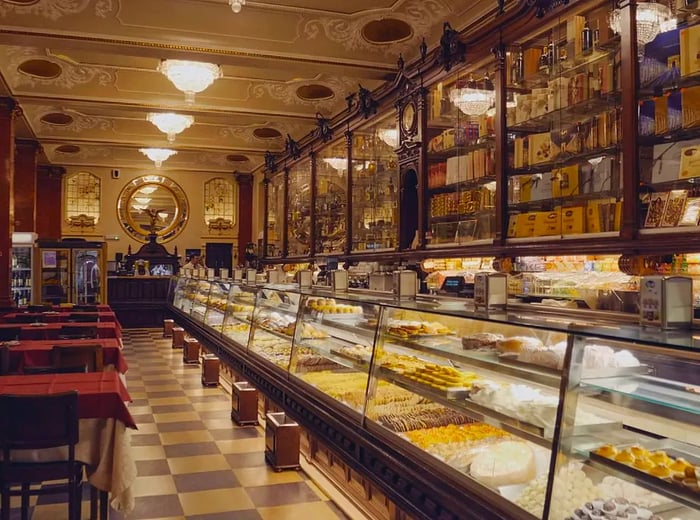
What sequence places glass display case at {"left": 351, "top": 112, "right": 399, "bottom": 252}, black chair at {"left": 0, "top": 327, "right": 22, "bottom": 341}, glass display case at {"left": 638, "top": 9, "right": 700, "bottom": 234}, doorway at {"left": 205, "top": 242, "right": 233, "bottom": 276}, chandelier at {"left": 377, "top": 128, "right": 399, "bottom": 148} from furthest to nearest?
1. doorway at {"left": 205, "top": 242, "right": 233, "bottom": 276}
2. glass display case at {"left": 351, "top": 112, "right": 399, "bottom": 252}
3. chandelier at {"left": 377, "top": 128, "right": 399, "bottom": 148}
4. black chair at {"left": 0, "top": 327, "right": 22, "bottom": 341}
5. glass display case at {"left": 638, "top": 9, "right": 700, "bottom": 234}

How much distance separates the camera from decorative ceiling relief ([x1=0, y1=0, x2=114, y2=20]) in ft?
22.0

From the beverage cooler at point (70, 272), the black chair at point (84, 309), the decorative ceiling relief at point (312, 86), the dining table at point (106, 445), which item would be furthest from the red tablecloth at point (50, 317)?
the beverage cooler at point (70, 272)

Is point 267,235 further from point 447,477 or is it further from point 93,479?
point 447,477

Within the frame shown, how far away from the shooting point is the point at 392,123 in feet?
28.8

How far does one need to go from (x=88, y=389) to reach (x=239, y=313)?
3949 mm

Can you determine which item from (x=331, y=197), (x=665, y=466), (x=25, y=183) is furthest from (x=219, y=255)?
(x=665, y=466)

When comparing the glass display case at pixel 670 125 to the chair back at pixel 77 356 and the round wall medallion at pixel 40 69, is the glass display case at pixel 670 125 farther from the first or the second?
the round wall medallion at pixel 40 69

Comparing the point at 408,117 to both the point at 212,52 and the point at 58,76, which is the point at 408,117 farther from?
the point at 58,76

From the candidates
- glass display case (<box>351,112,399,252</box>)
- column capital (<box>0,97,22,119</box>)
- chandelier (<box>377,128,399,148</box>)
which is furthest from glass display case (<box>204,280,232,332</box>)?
column capital (<box>0,97,22,119</box>)

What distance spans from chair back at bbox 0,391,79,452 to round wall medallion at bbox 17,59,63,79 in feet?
23.3

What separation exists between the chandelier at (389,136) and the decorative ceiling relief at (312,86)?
1.06 metres

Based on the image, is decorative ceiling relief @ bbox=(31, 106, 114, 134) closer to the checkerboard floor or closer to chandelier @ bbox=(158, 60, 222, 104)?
chandelier @ bbox=(158, 60, 222, 104)

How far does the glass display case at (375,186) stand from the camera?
8.73 meters

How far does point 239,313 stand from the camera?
7.61 m
